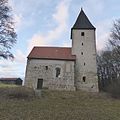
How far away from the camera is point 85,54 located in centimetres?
3591

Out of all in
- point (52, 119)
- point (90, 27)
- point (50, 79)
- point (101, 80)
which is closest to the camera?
point (52, 119)

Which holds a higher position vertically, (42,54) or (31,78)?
(42,54)

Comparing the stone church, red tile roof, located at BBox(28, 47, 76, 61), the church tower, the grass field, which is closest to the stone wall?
the stone church

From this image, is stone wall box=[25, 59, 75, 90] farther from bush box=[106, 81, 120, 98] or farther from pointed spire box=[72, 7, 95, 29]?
pointed spire box=[72, 7, 95, 29]

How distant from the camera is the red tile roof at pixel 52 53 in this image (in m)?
35.6

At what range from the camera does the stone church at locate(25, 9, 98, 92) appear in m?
34.4

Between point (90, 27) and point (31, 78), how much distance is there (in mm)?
13956

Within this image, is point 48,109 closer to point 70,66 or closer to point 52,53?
point 70,66

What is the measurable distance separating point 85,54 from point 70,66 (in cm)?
356

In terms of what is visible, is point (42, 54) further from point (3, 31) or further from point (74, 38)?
point (3, 31)

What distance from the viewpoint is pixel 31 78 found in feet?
114

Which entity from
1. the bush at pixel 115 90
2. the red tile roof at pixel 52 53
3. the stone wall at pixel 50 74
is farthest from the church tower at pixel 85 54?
the bush at pixel 115 90

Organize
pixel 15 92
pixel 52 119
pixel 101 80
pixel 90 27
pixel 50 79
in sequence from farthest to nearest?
pixel 101 80 < pixel 90 27 < pixel 50 79 < pixel 15 92 < pixel 52 119

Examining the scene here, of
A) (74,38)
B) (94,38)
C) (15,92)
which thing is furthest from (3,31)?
(94,38)
